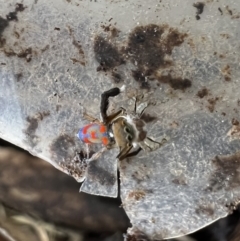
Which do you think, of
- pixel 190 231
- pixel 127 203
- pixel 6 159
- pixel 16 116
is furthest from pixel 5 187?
pixel 190 231

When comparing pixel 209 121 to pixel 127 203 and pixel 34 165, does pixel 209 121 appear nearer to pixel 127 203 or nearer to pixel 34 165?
pixel 127 203

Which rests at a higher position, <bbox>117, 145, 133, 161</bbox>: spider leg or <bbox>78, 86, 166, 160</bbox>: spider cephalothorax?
<bbox>78, 86, 166, 160</bbox>: spider cephalothorax

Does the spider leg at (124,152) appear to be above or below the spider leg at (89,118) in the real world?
below

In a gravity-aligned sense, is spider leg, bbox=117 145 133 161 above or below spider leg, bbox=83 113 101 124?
below

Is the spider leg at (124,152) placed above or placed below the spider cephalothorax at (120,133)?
below
